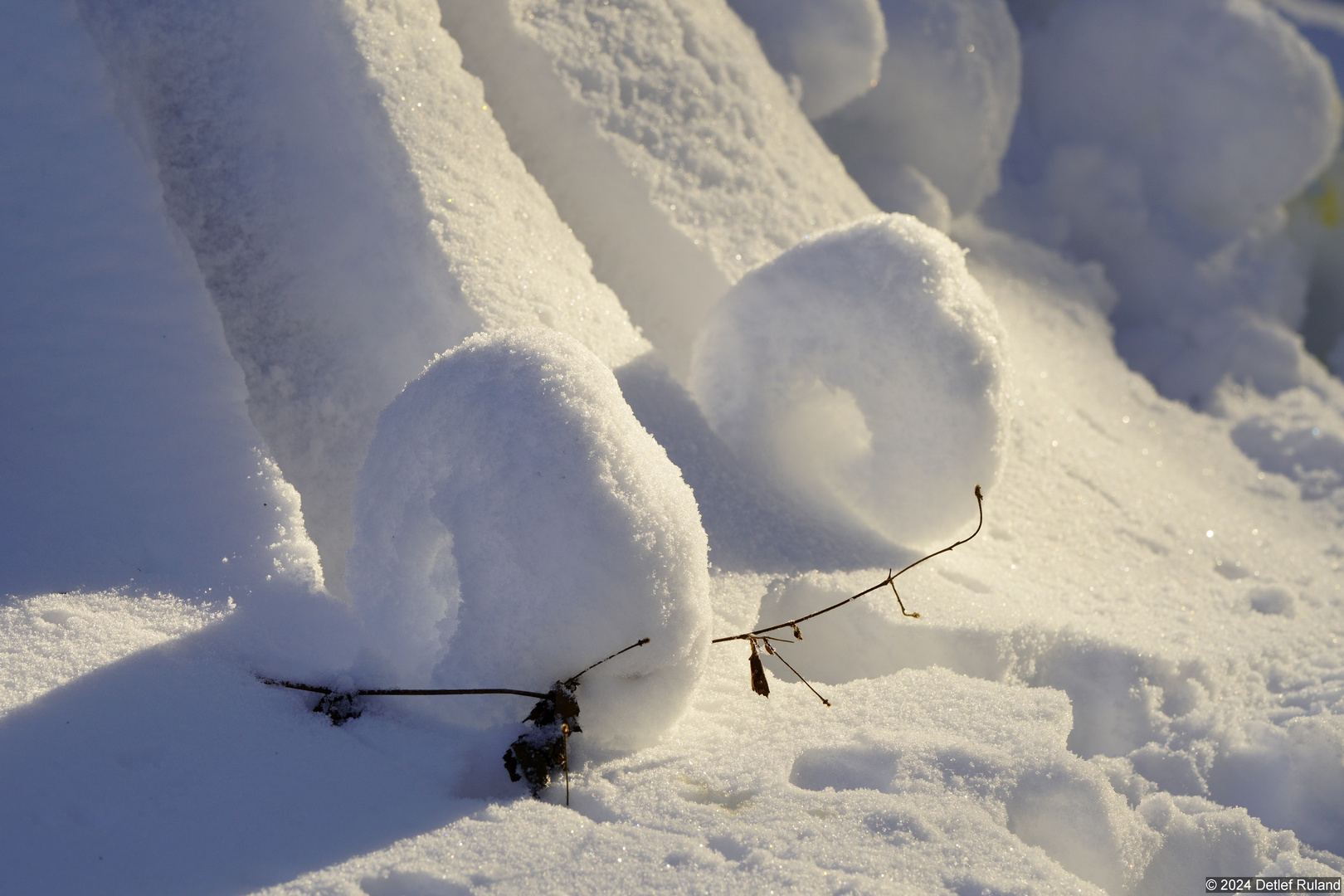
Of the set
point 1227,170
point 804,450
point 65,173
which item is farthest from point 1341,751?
point 1227,170

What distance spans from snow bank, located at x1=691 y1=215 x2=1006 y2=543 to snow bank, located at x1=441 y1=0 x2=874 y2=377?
0.39 m

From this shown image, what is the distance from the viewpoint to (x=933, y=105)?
14.8 ft

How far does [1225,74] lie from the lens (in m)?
4.93

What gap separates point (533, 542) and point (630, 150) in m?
1.77

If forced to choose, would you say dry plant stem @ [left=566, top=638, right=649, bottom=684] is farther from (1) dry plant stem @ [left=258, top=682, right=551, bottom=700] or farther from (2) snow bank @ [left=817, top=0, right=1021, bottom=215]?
(2) snow bank @ [left=817, top=0, right=1021, bottom=215]

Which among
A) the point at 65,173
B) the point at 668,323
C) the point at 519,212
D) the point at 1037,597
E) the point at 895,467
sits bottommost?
the point at 1037,597

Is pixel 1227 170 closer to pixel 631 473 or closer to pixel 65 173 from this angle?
pixel 631 473

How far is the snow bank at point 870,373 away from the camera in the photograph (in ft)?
7.98

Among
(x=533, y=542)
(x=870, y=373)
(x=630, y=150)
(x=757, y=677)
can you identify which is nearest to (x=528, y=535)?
(x=533, y=542)

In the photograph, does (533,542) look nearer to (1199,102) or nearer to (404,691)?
(404,691)

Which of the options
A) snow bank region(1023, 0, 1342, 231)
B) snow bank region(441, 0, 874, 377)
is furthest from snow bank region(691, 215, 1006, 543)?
snow bank region(1023, 0, 1342, 231)

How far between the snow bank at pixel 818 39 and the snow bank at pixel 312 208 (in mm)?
1867

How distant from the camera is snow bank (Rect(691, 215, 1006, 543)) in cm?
243

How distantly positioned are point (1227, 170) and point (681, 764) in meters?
4.74
